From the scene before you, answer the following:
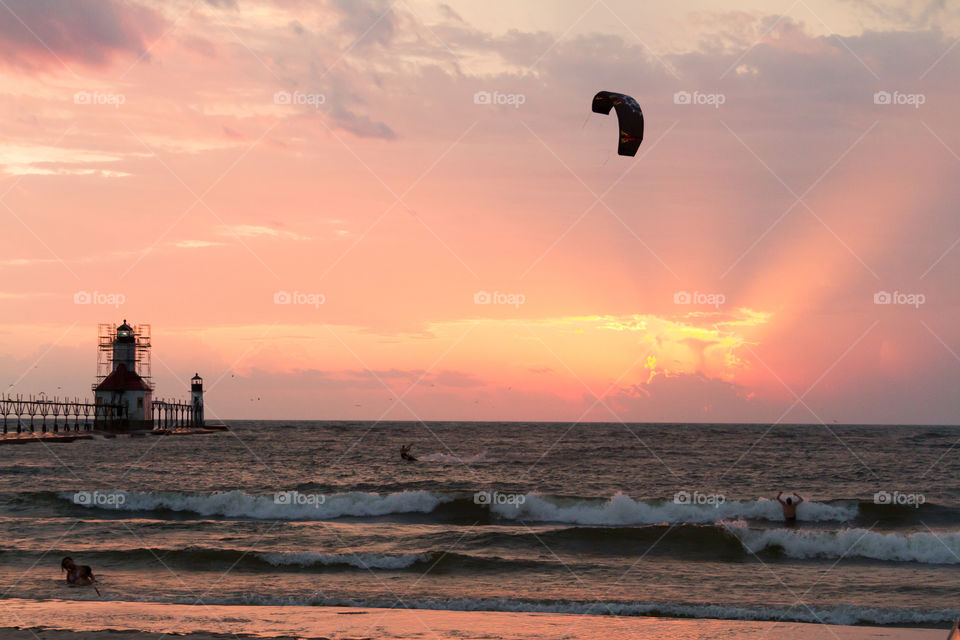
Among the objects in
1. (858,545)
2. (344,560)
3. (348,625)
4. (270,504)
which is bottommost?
(348,625)

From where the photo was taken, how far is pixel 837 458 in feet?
214

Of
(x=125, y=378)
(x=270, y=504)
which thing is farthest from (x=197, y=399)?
(x=270, y=504)

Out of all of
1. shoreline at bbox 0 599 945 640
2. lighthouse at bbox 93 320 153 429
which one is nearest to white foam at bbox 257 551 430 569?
shoreline at bbox 0 599 945 640

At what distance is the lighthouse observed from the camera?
91.5 meters

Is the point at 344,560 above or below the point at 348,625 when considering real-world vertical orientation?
above

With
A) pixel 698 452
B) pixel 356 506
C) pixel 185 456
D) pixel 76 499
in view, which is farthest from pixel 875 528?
pixel 185 456

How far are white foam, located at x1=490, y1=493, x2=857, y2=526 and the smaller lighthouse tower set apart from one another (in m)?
98.6

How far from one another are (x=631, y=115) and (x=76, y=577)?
52.3ft

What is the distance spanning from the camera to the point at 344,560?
2186cm

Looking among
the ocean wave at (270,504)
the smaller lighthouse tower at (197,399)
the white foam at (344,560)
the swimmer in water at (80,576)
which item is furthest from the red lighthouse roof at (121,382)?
the swimmer in water at (80,576)

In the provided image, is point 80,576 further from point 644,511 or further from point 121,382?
point 121,382

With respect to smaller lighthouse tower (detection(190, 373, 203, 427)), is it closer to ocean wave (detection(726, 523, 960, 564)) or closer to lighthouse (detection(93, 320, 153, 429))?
lighthouse (detection(93, 320, 153, 429))

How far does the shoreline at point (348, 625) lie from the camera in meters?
14.6

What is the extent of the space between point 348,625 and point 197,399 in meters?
117
